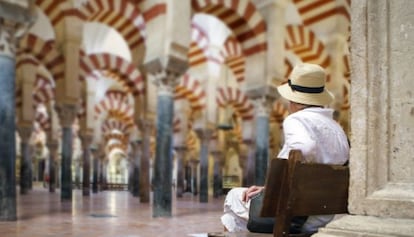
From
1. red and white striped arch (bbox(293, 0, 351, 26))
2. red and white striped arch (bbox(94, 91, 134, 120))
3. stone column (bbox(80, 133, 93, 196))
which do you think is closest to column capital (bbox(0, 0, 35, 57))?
red and white striped arch (bbox(293, 0, 351, 26))

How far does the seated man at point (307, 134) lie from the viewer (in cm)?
185

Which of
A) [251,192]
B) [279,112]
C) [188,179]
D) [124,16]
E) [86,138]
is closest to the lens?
[251,192]

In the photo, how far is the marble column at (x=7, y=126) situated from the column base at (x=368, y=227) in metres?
4.21

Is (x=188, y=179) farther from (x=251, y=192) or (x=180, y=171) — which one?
(x=251, y=192)

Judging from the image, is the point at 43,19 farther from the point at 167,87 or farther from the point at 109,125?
the point at 109,125

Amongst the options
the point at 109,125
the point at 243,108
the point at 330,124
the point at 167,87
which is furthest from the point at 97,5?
Answer: the point at 109,125

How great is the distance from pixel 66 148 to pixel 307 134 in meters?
8.56

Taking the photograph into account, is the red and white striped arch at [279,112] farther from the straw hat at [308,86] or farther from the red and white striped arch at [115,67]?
the straw hat at [308,86]

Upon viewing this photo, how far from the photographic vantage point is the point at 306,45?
32.2 ft

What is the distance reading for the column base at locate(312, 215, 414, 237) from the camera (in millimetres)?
1453

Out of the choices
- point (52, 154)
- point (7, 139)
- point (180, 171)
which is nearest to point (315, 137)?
point (7, 139)

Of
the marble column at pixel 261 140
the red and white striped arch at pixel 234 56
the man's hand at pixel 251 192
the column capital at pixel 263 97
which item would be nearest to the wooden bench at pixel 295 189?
the man's hand at pixel 251 192

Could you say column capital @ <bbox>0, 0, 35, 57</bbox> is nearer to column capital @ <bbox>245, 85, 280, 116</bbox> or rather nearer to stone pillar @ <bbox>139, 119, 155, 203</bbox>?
column capital @ <bbox>245, 85, 280, 116</bbox>

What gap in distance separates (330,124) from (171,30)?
180 inches
